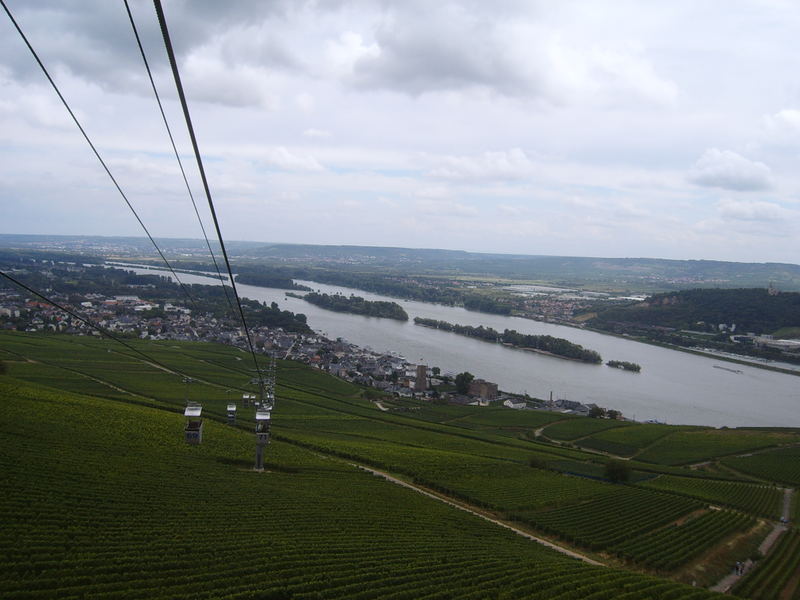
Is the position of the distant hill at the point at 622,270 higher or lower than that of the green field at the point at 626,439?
higher

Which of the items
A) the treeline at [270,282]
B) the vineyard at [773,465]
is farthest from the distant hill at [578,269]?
the vineyard at [773,465]

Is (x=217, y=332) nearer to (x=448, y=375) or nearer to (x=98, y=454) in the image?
(x=448, y=375)

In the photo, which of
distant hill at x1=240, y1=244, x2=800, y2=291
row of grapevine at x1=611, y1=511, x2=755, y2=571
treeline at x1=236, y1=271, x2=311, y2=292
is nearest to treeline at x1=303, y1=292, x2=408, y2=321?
treeline at x1=236, y1=271, x2=311, y2=292

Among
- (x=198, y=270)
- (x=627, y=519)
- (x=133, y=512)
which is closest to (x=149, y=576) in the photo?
(x=133, y=512)

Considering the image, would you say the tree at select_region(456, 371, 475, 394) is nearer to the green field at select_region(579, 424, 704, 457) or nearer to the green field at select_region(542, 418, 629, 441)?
the green field at select_region(542, 418, 629, 441)

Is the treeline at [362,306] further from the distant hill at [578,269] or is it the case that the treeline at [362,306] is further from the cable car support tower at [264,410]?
the distant hill at [578,269]
